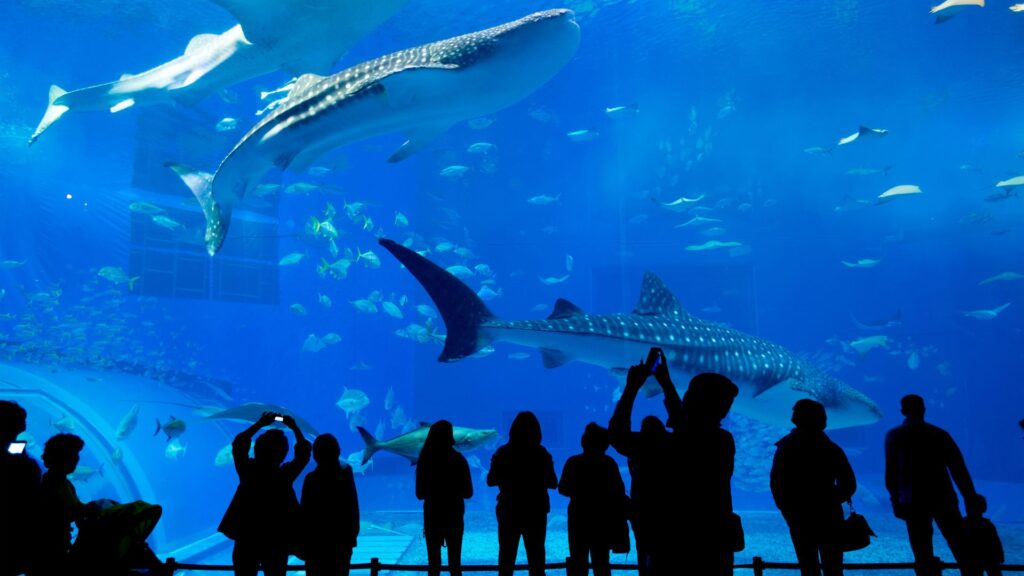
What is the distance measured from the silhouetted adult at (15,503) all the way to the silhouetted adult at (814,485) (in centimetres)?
297

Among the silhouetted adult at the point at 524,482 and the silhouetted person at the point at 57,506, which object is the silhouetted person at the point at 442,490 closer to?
the silhouetted adult at the point at 524,482

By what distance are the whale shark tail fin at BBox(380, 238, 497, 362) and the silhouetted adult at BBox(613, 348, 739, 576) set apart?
110 inches

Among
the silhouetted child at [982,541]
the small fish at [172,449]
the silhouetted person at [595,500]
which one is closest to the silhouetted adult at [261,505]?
the silhouetted person at [595,500]

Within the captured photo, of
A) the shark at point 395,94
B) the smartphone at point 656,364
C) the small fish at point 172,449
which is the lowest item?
the smartphone at point 656,364

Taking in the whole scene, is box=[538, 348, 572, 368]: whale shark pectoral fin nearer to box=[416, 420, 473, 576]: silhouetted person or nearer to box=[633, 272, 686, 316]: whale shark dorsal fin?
box=[633, 272, 686, 316]: whale shark dorsal fin

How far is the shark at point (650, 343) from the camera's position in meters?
4.69

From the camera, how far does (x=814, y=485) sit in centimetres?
253

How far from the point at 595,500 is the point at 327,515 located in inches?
50.0

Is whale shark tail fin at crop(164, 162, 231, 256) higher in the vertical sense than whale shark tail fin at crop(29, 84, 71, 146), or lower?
lower

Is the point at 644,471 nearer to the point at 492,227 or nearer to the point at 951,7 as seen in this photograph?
the point at 951,7

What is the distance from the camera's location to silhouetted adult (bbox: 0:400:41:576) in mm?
2207

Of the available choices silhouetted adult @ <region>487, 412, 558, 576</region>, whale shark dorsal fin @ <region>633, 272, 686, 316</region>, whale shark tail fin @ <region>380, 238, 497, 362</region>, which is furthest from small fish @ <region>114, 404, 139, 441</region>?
silhouetted adult @ <region>487, 412, 558, 576</region>

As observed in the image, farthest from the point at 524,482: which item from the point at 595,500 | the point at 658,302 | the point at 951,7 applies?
the point at 951,7

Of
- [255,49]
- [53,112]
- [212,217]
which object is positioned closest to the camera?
[212,217]
